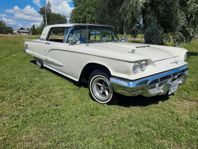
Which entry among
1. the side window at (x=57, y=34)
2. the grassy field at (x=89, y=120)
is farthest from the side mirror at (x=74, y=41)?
the grassy field at (x=89, y=120)

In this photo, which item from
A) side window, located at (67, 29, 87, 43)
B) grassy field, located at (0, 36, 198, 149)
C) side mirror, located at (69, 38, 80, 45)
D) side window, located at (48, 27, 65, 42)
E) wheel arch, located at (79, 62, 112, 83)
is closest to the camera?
grassy field, located at (0, 36, 198, 149)

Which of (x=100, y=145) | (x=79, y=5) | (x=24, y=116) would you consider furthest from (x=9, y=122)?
(x=79, y=5)

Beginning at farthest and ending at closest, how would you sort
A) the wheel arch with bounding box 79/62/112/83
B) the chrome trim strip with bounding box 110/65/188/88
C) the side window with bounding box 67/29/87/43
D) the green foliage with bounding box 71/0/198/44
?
the green foliage with bounding box 71/0/198/44
the side window with bounding box 67/29/87/43
the wheel arch with bounding box 79/62/112/83
the chrome trim strip with bounding box 110/65/188/88

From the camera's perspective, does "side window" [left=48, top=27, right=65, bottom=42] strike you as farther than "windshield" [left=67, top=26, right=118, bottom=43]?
Yes

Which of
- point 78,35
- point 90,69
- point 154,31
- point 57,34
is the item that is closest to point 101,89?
point 90,69

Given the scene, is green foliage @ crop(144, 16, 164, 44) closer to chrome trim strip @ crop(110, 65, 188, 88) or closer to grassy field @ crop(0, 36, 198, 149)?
grassy field @ crop(0, 36, 198, 149)

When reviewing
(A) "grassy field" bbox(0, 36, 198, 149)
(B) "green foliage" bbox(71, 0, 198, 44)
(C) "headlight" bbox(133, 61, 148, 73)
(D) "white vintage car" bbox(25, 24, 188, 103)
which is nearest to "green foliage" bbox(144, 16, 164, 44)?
(B) "green foliage" bbox(71, 0, 198, 44)

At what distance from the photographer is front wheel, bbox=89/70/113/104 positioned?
12.4ft

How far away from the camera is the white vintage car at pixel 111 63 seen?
3268mm

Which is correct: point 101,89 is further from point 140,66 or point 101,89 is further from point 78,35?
point 78,35

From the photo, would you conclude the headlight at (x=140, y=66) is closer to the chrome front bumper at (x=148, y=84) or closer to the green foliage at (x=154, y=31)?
the chrome front bumper at (x=148, y=84)

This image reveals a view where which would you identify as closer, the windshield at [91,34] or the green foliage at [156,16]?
the windshield at [91,34]

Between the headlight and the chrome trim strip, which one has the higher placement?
the headlight

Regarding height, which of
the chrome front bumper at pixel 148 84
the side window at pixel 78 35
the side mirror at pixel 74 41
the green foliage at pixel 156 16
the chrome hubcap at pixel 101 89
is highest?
the green foliage at pixel 156 16
